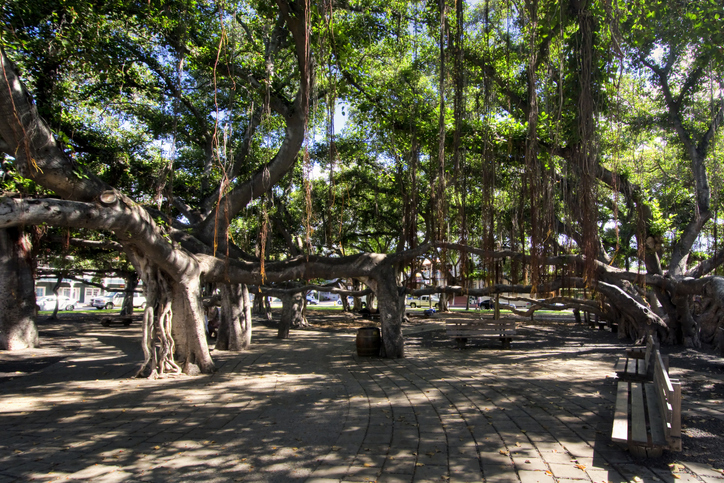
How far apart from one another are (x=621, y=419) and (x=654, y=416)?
65cm

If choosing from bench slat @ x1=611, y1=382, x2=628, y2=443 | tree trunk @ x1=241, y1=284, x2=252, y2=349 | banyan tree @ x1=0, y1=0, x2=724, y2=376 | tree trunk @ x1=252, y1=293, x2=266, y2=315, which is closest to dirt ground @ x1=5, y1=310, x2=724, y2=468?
bench slat @ x1=611, y1=382, x2=628, y2=443

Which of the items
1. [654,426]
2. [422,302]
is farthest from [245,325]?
[422,302]

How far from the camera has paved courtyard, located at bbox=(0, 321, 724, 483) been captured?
3588 mm

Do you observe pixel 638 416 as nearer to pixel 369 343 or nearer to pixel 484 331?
pixel 369 343

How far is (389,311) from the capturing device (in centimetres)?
A: 993

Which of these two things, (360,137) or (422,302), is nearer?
(360,137)

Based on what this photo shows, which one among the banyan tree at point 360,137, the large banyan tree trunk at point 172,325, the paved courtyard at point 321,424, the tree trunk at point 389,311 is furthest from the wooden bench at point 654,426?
the large banyan tree trunk at point 172,325

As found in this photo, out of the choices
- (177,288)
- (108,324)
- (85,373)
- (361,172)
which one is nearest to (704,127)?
(361,172)

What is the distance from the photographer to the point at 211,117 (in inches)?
534

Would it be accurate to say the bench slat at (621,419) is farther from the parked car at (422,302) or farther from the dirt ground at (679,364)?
the parked car at (422,302)

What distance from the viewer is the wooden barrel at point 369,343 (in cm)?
1013

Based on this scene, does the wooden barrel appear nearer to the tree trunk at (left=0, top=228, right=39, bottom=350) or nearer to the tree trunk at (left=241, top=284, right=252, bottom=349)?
the tree trunk at (left=241, top=284, right=252, bottom=349)

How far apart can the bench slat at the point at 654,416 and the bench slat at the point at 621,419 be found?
0.22 metres

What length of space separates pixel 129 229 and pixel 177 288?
157 centimetres
